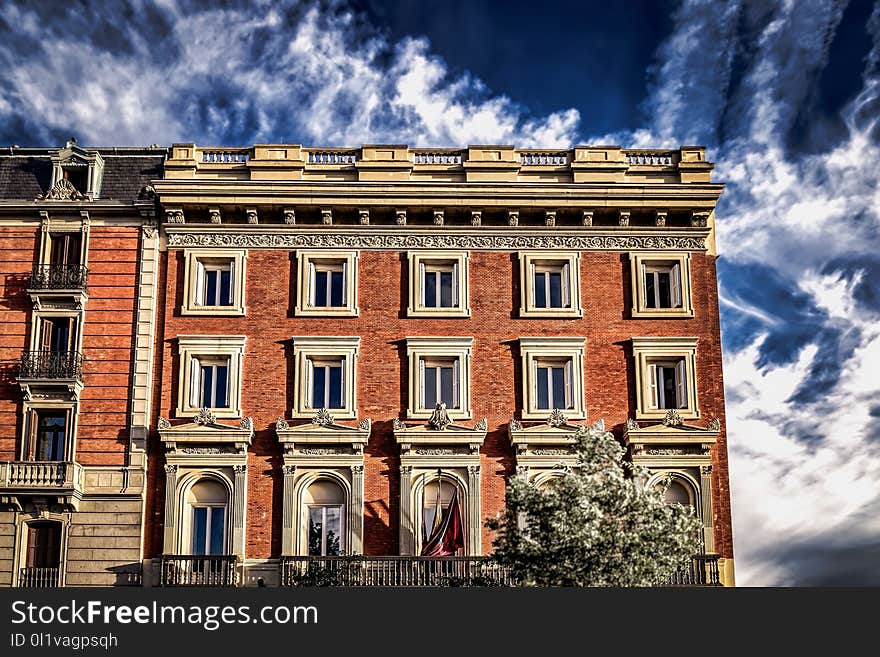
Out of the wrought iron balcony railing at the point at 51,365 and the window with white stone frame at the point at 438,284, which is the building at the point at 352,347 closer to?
the window with white stone frame at the point at 438,284

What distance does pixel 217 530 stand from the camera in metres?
44.0

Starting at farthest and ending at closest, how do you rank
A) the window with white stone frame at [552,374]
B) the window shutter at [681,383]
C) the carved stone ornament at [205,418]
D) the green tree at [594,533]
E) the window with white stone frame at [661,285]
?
the window with white stone frame at [661,285], the window shutter at [681,383], the window with white stone frame at [552,374], the carved stone ornament at [205,418], the green tree at [594,533]

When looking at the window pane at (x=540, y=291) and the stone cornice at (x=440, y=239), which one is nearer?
the window pane at (x=540, y=291)

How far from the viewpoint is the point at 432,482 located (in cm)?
4434

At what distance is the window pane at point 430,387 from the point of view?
148 feet

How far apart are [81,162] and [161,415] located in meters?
9.51

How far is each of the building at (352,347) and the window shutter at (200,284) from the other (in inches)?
3.5

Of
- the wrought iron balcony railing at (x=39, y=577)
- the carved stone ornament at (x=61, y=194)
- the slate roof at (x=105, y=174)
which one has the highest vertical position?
the slate roof at (x=105, y=174)

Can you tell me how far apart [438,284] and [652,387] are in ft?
25.6

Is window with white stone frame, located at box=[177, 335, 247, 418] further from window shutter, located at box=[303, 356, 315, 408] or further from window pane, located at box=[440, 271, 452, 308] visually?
window pane, located at box=[440, 271, 452, 308]

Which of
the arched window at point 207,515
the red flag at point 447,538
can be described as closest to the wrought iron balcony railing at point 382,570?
the red flag at point 447,538

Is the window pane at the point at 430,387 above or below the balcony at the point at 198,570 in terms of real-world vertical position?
above

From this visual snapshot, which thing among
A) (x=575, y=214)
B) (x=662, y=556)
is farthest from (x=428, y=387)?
(x=662, y=556)

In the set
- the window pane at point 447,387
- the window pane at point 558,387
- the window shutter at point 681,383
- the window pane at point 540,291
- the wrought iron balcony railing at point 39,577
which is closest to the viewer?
the wrought iron balcony railing at point 39,577
